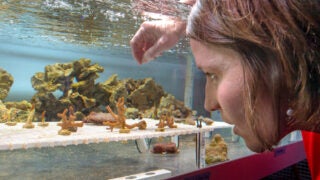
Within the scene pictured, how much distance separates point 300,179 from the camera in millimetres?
1822

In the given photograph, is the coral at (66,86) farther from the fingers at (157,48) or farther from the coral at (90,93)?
the fingers at (157,48)

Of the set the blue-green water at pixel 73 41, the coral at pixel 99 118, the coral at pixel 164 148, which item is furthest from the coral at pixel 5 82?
the coral at pixel 164 148

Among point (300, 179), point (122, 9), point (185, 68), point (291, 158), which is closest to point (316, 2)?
point (122, 9)

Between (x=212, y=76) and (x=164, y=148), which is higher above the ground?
(x=212, y=76)

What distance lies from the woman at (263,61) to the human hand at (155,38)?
211 millimetres

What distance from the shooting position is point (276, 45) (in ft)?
0.83

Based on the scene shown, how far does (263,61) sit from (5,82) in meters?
1.36

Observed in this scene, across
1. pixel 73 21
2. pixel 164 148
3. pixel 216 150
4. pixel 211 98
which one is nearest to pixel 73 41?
pixel 73 21

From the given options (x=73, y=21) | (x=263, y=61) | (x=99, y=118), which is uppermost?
(x=73, y=21)

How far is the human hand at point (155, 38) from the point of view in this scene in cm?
53

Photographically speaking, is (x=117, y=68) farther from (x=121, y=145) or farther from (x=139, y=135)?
(x=139, y=135)

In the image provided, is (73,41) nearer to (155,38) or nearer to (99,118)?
(99,118)

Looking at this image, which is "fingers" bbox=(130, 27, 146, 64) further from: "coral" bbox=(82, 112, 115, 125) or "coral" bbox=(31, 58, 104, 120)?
"coral" bbox=(31, 58, 104, 120)

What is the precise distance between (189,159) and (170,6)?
74 centimetres
